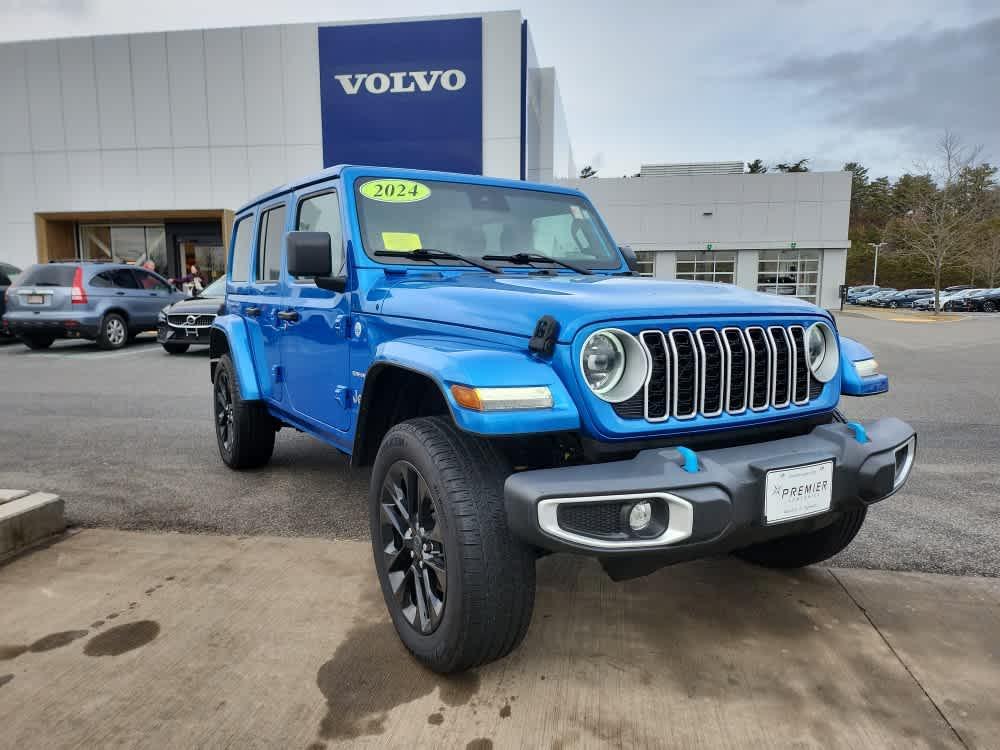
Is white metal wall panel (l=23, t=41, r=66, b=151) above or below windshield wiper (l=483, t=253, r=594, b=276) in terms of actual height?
above

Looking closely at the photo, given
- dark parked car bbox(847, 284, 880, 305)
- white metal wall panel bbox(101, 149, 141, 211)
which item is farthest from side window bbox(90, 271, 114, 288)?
dark parked car bbox(847, 284, 880, 305)

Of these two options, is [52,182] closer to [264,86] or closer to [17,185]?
[17,185]

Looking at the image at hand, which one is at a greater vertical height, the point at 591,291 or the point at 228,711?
the point at 591,291

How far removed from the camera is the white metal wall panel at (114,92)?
23.5m

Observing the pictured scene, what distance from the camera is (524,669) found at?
248 cm

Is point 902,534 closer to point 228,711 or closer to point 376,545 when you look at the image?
point 376,545

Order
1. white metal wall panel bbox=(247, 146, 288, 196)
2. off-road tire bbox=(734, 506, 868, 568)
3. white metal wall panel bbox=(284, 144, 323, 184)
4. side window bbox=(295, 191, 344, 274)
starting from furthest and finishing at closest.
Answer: white metal wall panel bbox=(247, 146, 288, 196) → white metal wall panel bbox=(284, 144, 323, 184) → side window bbox=(295, 191, 344, 274) → off-road tire bbox=(734, 506, 868, 568)

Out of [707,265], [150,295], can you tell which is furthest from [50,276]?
[707,265]

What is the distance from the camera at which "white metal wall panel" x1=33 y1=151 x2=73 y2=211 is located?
24531 millimetres

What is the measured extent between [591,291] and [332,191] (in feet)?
5.33

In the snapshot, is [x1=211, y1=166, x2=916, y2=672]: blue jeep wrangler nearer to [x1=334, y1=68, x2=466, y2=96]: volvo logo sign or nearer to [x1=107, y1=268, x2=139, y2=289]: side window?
[x1=107, y1=268, x2=139, y2=289]: side window

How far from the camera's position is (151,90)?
78.1ft

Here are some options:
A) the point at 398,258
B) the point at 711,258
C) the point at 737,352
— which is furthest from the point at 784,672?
the point at 711,258

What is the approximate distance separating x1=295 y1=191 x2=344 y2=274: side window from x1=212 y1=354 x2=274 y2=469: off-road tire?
129 centimetres
